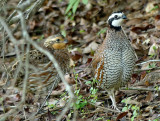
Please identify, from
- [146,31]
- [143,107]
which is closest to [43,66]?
[143,107]

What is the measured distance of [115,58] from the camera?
4.43m

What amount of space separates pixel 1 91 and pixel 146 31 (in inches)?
131

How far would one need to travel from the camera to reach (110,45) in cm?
453

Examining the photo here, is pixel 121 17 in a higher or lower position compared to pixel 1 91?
higher

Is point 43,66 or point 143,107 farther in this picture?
point 43,66

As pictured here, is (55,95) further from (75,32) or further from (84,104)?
(75,32)

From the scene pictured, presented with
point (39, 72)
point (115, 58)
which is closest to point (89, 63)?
point (39, 72)

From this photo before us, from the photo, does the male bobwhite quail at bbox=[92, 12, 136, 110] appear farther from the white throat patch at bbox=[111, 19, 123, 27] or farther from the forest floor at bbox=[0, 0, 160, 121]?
the forest floor at bbox=[0, 0, 160, 121]

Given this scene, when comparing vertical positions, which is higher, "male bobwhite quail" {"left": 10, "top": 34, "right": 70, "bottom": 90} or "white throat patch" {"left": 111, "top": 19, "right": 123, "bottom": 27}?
"white throat patch" {"left": 111, "top": 19, "right": 123, "bottom": 27}

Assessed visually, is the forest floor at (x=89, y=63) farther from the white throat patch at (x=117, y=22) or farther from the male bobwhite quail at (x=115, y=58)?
the white throat patch at (x=117, y=22)

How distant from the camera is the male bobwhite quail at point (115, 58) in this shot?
4.46m

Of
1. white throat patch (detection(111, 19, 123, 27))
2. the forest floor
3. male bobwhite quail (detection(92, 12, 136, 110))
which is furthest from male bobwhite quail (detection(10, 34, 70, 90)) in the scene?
white throat patch (detection(111, 19, 123, 27))

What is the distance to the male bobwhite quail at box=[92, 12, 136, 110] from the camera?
446 cm

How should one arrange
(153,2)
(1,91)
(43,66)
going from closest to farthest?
(43,66)
(1,91)
(153,2)
